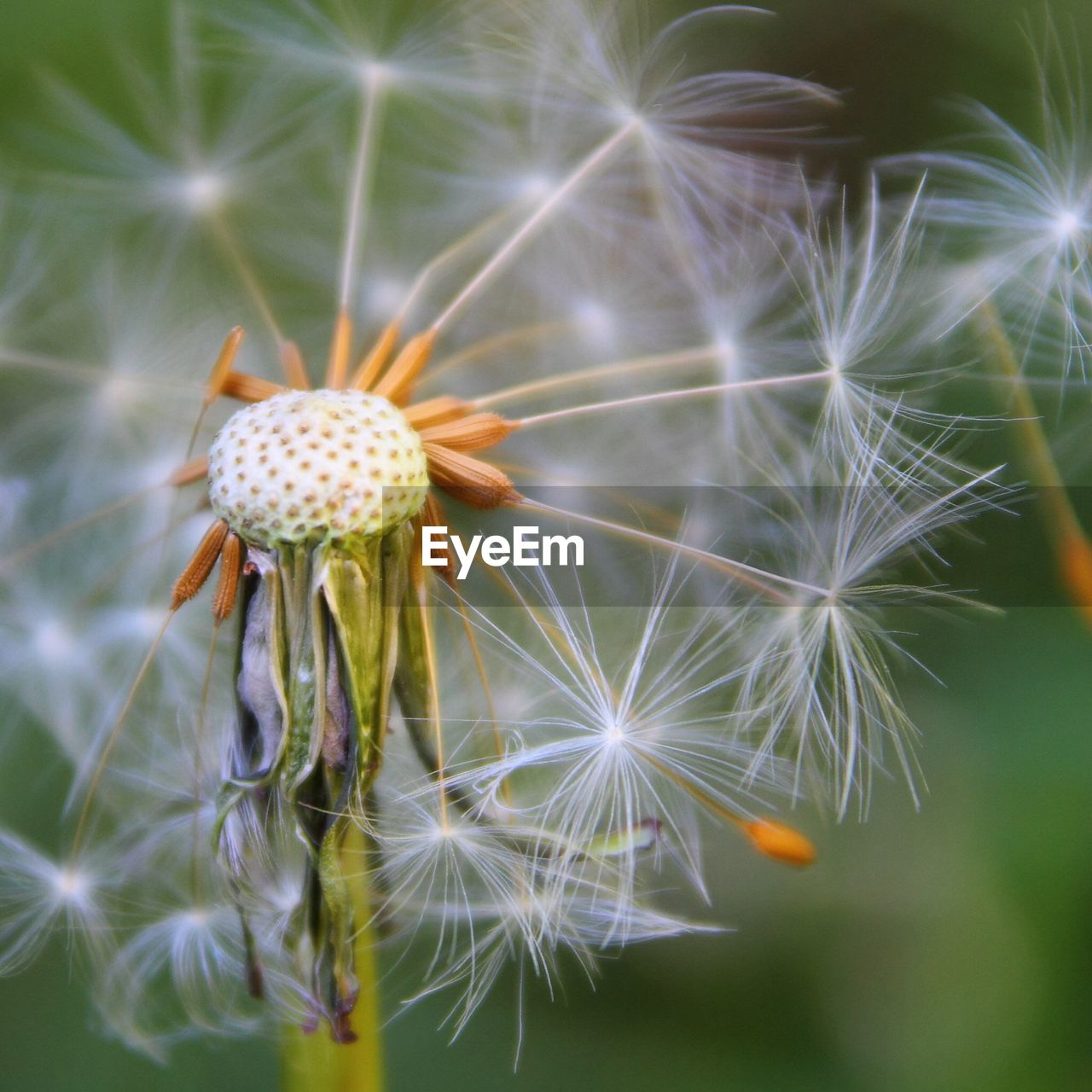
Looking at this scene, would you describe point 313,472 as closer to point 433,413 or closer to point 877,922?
point 433,413

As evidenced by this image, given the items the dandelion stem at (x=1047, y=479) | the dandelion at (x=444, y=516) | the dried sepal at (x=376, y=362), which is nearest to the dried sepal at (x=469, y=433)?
the dandelion at (x=444, y=516)

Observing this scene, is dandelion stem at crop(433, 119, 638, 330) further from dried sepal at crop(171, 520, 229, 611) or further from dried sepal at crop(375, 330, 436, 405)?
dried sepal at crop(171, 520, 229, 611)

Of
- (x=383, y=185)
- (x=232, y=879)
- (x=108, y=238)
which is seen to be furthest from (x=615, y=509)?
(x=108, y=238)

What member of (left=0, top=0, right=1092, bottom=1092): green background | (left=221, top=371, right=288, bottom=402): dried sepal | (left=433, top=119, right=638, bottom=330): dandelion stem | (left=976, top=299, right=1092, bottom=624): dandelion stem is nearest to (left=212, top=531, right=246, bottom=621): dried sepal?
(left=221, top=371, right=288, bottom=402): dried sepal

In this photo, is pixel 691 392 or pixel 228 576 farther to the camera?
pixel 691 392

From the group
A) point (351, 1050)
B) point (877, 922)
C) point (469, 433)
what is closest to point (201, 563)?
point (469, 433)

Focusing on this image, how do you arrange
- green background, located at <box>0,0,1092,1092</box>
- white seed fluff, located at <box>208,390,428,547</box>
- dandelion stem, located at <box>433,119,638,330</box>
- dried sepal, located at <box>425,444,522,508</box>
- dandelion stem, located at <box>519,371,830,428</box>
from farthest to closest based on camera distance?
1. green background, located at <box>0,0,1092,1092</box>
2. dandelion stem, located at <box>433,119,638,330</box>
3. dandelion stem, located at <box>519,371,830,428</box>
4. dried sepal, located at <box>425,444,522,508</box>
5. white seed fluff, located at <box>208,390,428,547</box>
